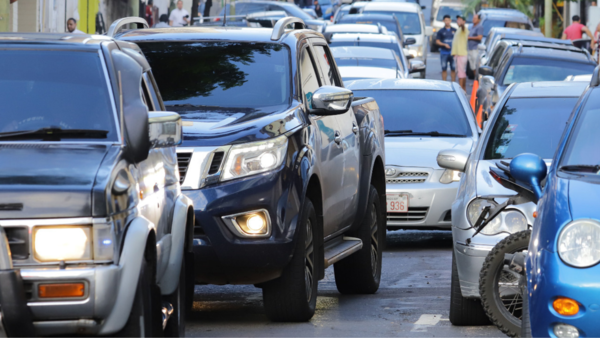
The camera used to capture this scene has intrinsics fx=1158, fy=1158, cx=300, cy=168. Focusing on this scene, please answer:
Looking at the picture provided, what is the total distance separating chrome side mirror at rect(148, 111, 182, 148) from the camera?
532 cm

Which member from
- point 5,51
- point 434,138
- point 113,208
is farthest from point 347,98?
point 434,138

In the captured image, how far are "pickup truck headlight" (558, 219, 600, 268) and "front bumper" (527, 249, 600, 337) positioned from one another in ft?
0.10

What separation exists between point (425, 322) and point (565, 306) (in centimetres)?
300

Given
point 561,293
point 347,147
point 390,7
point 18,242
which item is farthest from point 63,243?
point 390,7

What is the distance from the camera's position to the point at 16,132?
526cm

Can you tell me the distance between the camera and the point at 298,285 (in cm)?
734

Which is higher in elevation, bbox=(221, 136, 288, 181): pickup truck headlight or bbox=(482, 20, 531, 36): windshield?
bbox=(221, 136, 288, 181): pickup truck headlight

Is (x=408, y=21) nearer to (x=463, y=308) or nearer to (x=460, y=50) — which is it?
(x=460, y=50)

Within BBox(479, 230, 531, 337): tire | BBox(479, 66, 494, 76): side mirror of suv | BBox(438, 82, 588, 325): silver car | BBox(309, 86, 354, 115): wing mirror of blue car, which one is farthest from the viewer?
BBox(479, 66, 494, 76): side mirror of suv

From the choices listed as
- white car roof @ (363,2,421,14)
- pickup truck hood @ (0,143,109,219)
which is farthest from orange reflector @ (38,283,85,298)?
white car roof @ (363,2,421,14)

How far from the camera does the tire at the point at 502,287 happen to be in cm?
668

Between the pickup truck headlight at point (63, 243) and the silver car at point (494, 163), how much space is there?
3.30 metres

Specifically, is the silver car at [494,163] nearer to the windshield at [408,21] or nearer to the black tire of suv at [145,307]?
the black tire of suv at [145,307]

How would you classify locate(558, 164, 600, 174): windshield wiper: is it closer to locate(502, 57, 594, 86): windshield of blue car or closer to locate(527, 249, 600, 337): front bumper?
locate(527, 249, 600, 337): front bumper
